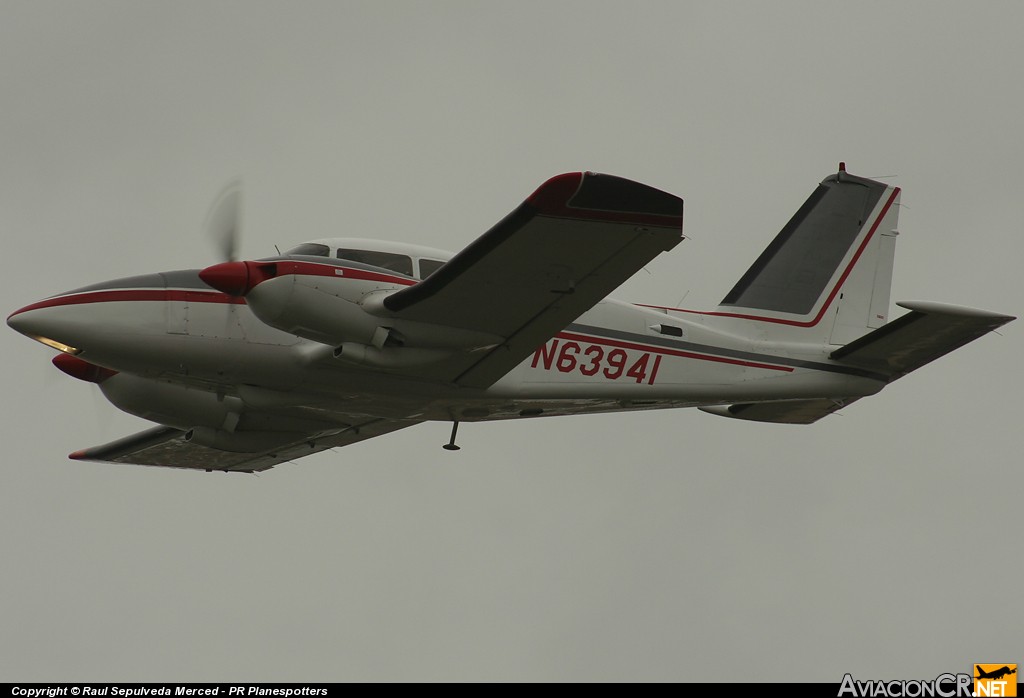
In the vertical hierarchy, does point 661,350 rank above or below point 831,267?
below

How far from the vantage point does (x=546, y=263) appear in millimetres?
16156

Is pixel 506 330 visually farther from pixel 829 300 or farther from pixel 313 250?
pixel 829 300

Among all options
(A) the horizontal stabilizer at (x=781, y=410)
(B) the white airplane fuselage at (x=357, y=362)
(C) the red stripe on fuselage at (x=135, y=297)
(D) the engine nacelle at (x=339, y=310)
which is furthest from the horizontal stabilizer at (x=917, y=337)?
(C) the red stripe on fuselage at (x=135, y=297)

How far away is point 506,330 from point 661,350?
3.03 meters

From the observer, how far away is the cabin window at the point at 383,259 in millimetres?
17500

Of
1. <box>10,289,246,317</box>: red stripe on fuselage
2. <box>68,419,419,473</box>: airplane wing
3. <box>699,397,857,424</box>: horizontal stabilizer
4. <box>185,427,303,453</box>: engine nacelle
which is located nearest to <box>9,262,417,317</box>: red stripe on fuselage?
<box>10,289,246,317</box>: red stripe on fuselage

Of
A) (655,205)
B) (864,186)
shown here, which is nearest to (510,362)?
(655,205)

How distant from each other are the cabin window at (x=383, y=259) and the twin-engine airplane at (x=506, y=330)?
18mm

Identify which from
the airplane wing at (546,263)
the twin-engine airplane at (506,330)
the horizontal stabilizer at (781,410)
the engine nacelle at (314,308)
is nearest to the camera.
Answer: the airplane wing at (546,263)

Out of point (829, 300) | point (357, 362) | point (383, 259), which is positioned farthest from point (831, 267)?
point (357, 362)

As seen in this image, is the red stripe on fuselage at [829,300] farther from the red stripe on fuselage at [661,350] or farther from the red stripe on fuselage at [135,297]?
the red stripe on fuselage at [135,297]

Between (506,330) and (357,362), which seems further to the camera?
(506,330)

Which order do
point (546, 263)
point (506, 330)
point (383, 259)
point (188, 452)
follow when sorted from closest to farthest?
point (546, 263) < point (506, 330) < point (383, 259) < point (188, 452)

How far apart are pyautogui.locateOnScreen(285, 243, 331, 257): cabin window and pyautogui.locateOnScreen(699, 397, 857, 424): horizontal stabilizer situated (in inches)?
264
